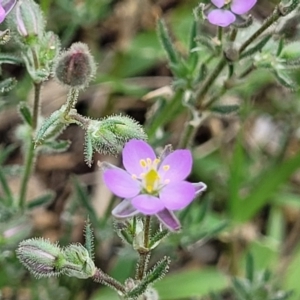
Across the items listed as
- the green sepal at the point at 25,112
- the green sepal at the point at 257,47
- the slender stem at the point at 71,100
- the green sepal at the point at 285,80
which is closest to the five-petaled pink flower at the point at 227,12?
the green sepal at the point at 257,47

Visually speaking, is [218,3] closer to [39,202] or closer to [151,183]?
[151,183]

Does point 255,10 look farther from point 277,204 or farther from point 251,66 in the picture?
point 251,66

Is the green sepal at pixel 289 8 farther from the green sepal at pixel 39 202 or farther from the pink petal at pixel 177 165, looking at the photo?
the green sepal at pixel 39 202

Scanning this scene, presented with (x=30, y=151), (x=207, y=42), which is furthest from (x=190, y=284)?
(x=207, y=42)

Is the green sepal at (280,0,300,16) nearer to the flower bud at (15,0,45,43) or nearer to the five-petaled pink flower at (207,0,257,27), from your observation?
the five-petaled pink flower at (207,0,257,27)

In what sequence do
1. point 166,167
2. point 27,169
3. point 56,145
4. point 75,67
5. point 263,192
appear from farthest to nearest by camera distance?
point 263,192, point 27,169, point 56,145, point 75,67, point 166,167

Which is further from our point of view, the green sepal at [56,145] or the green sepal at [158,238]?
the green sepal at [56,145]

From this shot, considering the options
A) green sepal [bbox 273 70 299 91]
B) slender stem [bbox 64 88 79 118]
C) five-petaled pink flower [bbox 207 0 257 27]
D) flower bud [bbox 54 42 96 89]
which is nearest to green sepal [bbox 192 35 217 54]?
five-petaled pink flower [bbox 207 0 257 27]
